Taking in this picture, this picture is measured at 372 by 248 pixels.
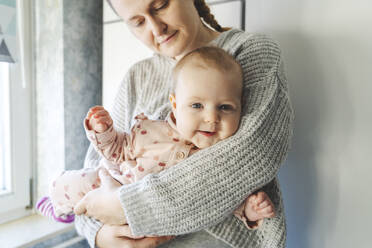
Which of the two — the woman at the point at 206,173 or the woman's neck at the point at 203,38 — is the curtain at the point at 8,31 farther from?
the woman's neck at the point at 203,38

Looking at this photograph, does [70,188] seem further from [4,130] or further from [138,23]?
[4,130]

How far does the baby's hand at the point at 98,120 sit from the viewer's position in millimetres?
875

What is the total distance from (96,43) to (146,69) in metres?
0.76

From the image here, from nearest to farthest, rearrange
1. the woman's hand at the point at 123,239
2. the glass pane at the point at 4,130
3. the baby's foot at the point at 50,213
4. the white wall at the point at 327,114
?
the woman's hand at the point at 123,239 → the white wall at the point at 327,114 → the baby's foot at the point at 50,213 → the glass pane at the point at 4,130

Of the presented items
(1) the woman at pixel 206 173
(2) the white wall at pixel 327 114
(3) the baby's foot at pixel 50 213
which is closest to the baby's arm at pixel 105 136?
(1) the woman at pixel 206 173

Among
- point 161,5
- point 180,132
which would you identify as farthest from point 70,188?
point 161,5

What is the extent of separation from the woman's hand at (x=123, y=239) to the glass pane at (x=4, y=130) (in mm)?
1060

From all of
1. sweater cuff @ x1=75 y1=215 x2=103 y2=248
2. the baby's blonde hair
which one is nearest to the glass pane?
sweater cuff @ x1=75 y1=215 x2=103 y2=248

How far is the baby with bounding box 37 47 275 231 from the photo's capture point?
776mm

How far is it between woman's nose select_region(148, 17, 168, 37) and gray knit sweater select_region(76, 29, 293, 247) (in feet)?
0.75

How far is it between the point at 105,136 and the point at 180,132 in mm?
241

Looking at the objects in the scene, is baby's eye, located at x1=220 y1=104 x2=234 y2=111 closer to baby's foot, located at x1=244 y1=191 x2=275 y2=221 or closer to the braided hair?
Answer: baby's foot, located at x1=244 y1=191 x2=275 y2=221

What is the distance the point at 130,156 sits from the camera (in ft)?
3.12

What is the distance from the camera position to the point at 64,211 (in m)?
1.03
